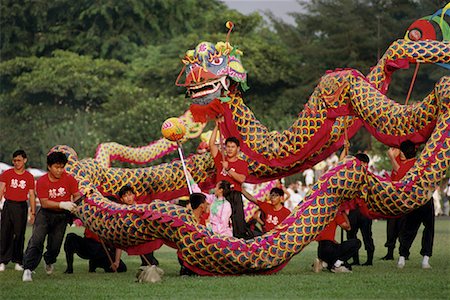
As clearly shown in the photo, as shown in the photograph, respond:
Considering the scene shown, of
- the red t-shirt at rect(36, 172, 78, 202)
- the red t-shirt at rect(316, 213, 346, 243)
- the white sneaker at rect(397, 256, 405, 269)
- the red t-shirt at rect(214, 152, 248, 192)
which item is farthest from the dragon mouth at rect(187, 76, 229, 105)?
the white sneaker at rect(397, 256, 405, 269)

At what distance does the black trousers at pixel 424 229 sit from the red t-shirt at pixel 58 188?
4.48 meters

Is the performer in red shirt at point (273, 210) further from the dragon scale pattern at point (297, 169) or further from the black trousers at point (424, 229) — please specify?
the black trousers at point (424, 229)

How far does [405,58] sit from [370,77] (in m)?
0.59

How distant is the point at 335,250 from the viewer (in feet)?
48.6

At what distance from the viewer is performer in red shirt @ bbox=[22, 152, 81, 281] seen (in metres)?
14.2

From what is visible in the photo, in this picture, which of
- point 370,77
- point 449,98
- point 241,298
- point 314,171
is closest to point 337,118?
point 370,77

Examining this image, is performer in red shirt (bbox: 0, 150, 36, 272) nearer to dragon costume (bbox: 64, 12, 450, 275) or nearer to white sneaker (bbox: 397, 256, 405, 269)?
dragon costume (bbox: 64, 12, 450, 275)

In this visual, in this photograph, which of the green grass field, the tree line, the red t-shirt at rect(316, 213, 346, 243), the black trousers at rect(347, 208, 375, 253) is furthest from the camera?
the tree line

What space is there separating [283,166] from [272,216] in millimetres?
782

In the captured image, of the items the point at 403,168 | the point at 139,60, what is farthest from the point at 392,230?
the point at 139,60

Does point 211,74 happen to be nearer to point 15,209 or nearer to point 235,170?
point 235,170

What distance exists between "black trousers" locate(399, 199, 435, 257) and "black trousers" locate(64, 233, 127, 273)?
12.2ft

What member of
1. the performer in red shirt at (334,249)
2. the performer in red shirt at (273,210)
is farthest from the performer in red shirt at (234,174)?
the performer in red shirt at (334,249)

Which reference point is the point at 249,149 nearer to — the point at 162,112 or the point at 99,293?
the point at 99,293
